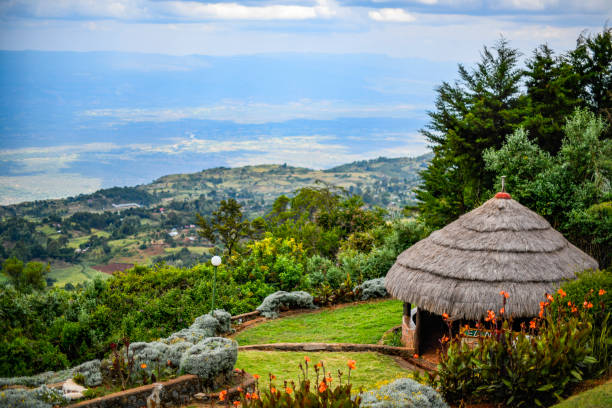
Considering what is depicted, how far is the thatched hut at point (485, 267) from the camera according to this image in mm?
9586

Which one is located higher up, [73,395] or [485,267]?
[485,267]

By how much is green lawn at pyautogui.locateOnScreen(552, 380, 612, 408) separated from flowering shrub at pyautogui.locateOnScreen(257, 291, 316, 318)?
9.96 meters

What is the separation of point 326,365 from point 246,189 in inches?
3641

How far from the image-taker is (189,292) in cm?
1433

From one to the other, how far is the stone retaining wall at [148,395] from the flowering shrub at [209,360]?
0.13m

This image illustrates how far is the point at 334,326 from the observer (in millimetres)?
13266

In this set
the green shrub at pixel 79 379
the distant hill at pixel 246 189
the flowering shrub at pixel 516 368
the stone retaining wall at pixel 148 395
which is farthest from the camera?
the distant hill at pixel 246 189

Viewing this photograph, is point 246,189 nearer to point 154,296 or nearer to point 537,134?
point 537,134

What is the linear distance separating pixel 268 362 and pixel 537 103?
14476 millimetres

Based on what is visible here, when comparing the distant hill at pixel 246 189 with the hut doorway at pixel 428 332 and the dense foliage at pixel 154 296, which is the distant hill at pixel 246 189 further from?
the hut doorway at pixel 428 332

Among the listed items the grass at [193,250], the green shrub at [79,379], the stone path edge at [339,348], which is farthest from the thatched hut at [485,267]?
the grass at [193,250]

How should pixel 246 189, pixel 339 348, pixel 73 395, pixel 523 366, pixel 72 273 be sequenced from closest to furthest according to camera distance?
pixel 523 366, pixel 73 395, pixel 339 348, pixel 72 273, pixel 246 189

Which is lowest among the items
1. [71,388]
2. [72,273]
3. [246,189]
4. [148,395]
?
[72,273]

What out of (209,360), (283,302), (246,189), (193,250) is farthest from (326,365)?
(246,189)
